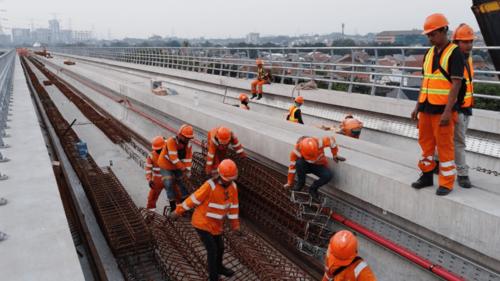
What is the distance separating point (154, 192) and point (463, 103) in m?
5.57

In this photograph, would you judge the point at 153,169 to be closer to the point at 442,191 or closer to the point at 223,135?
the point at 223,135

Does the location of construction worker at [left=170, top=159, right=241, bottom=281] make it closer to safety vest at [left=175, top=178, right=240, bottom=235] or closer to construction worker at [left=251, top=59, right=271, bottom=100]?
safety vest at [left=175, top=178, right=240, bottom=235]

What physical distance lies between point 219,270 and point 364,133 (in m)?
6.70

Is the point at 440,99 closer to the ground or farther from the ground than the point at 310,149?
farther from the ground

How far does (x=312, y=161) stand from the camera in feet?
20.5

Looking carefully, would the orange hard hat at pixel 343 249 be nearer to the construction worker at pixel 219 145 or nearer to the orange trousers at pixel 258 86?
the construction worker at pixel 219 145

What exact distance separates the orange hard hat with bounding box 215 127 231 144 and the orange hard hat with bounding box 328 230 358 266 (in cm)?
375

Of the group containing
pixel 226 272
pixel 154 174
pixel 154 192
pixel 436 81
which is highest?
pixel 436 81

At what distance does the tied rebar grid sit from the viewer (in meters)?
5.89

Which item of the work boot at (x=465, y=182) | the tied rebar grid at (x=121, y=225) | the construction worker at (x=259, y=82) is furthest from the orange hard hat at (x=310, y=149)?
the construction worker at (x=259, y=82)

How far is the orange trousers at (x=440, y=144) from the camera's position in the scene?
4.47m

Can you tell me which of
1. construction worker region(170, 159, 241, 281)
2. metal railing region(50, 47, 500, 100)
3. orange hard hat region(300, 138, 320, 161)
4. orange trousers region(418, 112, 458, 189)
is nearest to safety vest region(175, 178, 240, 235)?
construction worker region(170, 159, 241, 281)

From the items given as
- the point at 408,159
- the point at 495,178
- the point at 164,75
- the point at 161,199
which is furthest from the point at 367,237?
the point at 164,75

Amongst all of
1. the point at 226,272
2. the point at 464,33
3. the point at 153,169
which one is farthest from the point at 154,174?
the point at 464,33
